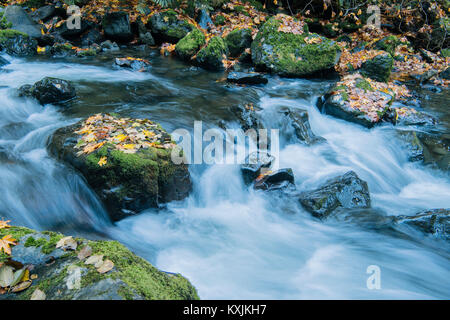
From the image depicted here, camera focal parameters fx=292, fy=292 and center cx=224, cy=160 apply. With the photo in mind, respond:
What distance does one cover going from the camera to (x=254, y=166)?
212 inches

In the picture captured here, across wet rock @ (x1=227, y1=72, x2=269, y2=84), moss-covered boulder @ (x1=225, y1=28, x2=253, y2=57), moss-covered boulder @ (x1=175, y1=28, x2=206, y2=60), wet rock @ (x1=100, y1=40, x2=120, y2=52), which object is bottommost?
wet rock @ (x1=227, y1=72, x2=269, y2=84)

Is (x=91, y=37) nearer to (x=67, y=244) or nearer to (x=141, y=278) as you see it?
(x=67, y=244)

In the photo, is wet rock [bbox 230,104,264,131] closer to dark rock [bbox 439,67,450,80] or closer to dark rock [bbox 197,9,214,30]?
dark rock [bbox 197,9,214,30]

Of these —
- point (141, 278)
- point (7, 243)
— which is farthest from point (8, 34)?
point (141, 278)

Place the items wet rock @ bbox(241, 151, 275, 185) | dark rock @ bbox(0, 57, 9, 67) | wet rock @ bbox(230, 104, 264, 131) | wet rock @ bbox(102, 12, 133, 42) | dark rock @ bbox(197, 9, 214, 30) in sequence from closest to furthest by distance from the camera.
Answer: wet rock @ bbox(241, 151, 275, 185)
wet rock @ bbox(230, 104, 264, 131)
dark rock @ bbox(0, 57, 9, 67)
wet rock @ bbox(102, 12, 133, 42)
dark rock @ bbox(197, 9, 214, 30)

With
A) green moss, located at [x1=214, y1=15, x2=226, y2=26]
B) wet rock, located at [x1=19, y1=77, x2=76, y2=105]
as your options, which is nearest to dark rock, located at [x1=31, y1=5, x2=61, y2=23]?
green moss, located at [x1=214, y1=15, x2=226, y2=26]

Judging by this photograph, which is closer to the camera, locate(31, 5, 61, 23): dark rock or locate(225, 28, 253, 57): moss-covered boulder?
locate(225, 28, 253, 57): moss-covered boulder

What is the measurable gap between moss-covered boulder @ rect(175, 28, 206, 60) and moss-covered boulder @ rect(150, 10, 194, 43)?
1.38 metres

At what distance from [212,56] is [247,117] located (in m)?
3.83

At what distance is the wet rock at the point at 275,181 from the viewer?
523 cm

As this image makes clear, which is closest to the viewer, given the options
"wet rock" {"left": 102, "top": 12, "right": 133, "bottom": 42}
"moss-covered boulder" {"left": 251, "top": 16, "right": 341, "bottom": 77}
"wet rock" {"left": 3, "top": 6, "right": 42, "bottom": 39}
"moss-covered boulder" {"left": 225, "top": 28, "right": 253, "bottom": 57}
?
"moss-covered boulder" {"left": 251, "top": 16, "right": 341, "bottom": 77}

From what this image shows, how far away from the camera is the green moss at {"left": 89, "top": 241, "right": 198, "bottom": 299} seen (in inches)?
73.8

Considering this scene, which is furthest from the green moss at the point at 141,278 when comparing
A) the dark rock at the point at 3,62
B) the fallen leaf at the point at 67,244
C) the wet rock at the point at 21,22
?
the wet rock at the point at 21,22

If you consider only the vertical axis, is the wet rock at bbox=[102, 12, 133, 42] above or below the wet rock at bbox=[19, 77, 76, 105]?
above
